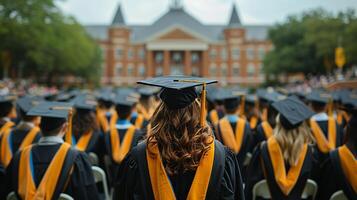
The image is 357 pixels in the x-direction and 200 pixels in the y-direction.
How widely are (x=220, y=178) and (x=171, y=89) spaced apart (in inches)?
24.8

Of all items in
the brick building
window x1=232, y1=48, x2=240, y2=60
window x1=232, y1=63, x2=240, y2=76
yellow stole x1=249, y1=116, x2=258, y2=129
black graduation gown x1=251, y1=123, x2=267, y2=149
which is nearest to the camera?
black graduation gown x1=251, y1=123, x2=267, y2=149

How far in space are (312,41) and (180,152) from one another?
3368 cm

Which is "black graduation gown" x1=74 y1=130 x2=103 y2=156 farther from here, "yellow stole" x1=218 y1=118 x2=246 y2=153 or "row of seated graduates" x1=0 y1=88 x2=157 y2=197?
"yellow stole" x1=218 y1=118 x2=246 y2=153

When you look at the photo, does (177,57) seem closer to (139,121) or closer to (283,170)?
(139,121)

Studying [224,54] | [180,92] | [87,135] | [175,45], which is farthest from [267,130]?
[224,54]

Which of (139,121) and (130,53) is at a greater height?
(130,53)

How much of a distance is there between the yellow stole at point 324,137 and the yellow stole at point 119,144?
2.59 m

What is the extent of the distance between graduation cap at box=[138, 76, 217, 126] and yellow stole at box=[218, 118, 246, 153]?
2.75m

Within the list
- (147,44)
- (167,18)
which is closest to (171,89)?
(147,44)

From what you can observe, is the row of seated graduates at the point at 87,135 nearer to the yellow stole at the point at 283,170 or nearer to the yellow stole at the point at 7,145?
the yellow stole at the point at 7,145

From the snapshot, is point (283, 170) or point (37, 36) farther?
point (37, 36)

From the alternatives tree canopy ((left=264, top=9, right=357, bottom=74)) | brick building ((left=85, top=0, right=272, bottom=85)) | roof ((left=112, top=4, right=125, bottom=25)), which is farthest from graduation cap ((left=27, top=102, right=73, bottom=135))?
roof ((left=112, top=4, right=125, bottom=25))

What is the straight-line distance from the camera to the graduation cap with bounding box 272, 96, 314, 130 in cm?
350

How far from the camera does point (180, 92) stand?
2.33m
